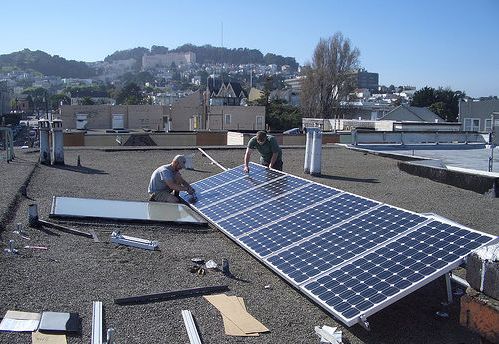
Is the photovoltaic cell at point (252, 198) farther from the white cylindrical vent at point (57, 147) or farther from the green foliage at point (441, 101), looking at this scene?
the green foliage at point (441, 101)

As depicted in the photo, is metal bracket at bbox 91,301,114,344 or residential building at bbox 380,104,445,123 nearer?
metal bracket at bbox 91,301,114,344

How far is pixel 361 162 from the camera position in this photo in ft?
82.3

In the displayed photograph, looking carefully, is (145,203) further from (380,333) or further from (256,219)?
(380,333)

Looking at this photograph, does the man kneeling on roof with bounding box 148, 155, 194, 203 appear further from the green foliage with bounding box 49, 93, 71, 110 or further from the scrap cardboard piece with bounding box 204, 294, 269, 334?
the green foliage with bounding box 49, 93, 71, 110

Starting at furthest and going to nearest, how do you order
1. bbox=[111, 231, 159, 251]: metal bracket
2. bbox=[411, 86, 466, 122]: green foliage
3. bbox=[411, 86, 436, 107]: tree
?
bbox=[411, 86, 436, 107]: tree, bbox=[411, 86, 466, 122]: green foliage, bbox=[111, 231, 159, 251]: metal bracket

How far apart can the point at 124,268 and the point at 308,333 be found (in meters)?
3.03

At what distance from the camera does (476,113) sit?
61312 mm

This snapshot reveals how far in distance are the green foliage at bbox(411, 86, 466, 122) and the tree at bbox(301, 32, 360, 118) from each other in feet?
66.2

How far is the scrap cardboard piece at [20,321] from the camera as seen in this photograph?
5559 mm

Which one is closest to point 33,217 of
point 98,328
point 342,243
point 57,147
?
point 98,328

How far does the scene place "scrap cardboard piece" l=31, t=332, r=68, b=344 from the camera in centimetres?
534

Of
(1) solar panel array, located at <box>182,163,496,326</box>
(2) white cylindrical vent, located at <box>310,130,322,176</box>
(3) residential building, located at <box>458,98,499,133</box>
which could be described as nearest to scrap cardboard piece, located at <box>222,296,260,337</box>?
(1) solar panel array, located at <box>182,163,496,326</box>

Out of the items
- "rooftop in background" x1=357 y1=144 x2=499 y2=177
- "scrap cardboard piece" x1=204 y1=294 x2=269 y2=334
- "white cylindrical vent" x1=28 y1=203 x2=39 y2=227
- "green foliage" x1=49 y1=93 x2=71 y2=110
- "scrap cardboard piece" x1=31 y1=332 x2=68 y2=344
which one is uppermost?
"green foliage" x1=49 y1=93 x2=71 y2=110

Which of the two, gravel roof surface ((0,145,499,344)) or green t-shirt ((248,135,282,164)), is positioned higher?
green t-shirt ((248,135,282,164))
